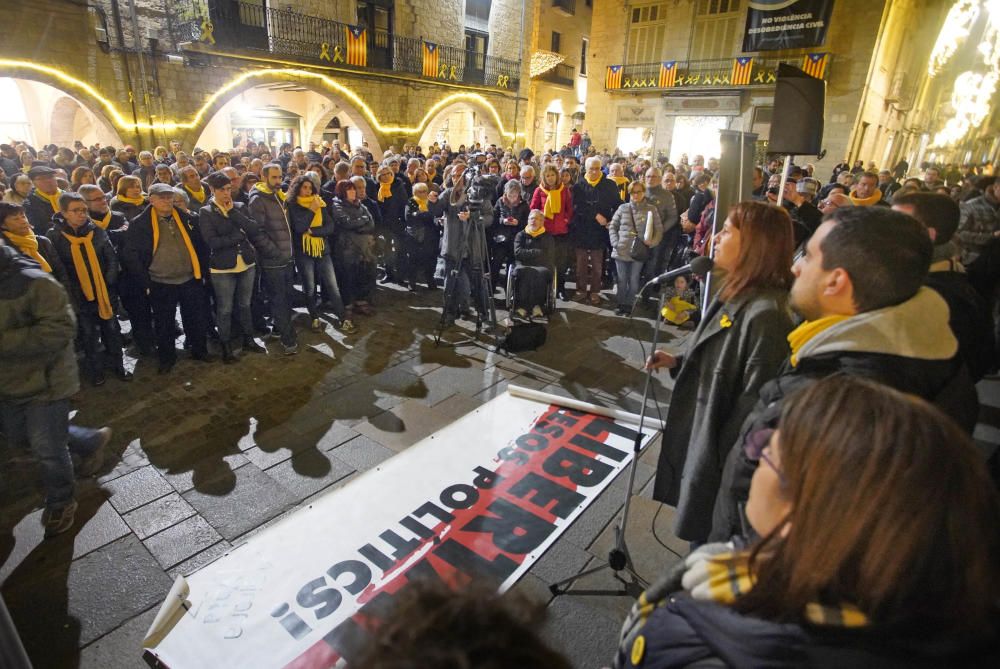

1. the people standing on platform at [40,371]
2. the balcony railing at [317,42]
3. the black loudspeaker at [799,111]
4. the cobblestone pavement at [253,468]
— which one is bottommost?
the cobblestone pavement at [253,468]

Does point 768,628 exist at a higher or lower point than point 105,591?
higher

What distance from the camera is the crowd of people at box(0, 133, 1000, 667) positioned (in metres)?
0.83

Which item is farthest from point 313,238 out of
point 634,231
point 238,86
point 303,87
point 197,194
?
point 303,87

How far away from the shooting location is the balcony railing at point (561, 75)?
29.6 metres

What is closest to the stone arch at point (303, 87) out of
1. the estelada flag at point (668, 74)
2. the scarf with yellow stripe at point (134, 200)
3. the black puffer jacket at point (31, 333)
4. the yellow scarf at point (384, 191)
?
the yellow scarf at point (384, 191)

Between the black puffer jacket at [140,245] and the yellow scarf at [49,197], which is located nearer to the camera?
the black puffer jacket at [140,245]

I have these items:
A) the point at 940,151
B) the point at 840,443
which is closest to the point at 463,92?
the point at 840,443

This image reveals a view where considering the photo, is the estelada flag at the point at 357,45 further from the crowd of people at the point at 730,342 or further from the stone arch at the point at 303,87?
the crowd of people at the point at 730,342

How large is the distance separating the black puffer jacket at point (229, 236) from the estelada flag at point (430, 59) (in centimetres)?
1681

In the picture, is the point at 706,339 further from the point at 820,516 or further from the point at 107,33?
the point at 107,33

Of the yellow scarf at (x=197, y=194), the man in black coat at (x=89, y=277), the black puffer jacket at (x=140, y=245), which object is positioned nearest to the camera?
the man in black coat at (x=89, y=277)

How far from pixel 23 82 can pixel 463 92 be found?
1465 cm

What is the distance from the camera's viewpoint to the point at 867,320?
1.58 m

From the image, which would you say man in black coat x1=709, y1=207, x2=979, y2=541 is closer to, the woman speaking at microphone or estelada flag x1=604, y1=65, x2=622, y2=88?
the woman speaking at microphone
